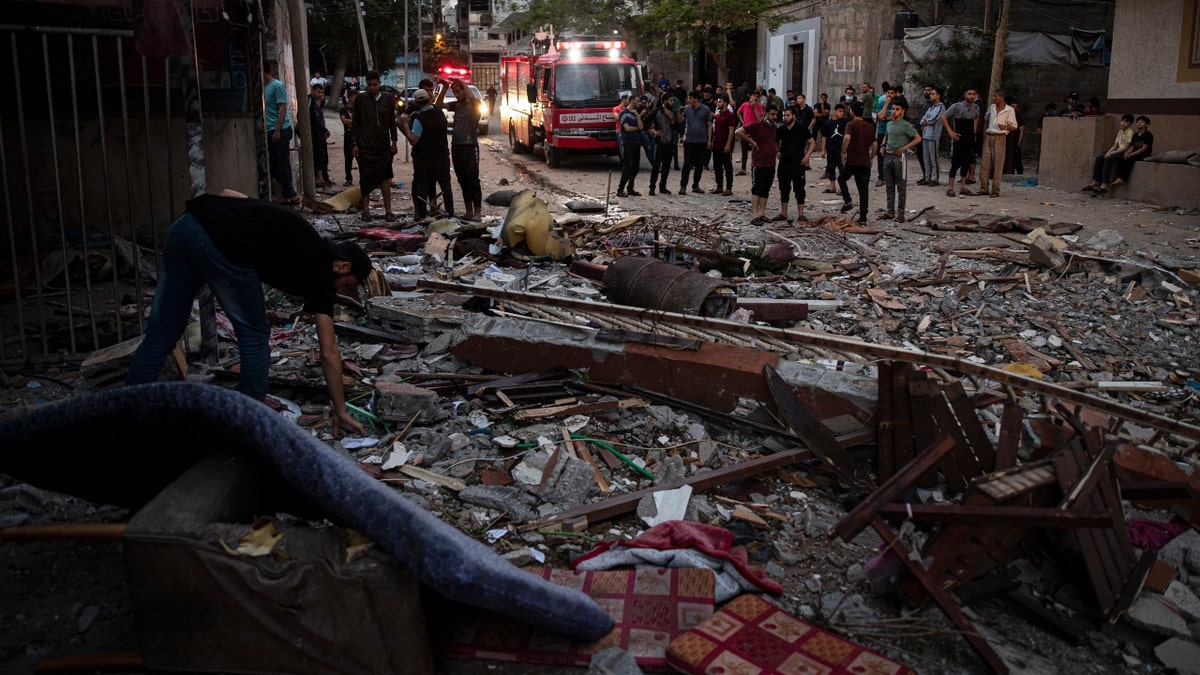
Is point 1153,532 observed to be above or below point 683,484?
below

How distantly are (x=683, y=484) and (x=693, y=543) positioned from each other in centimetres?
74

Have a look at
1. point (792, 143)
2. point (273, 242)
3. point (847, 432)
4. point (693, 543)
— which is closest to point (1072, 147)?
point (792, 143)

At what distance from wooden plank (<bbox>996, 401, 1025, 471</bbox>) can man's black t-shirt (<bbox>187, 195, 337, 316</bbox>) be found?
3.46m

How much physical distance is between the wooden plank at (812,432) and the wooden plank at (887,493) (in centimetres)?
90

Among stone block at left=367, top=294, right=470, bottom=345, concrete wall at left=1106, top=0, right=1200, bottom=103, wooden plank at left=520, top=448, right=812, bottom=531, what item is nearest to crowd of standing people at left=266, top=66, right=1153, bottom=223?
concrete wall at left=1106, top=0, right=1200, bottom=103

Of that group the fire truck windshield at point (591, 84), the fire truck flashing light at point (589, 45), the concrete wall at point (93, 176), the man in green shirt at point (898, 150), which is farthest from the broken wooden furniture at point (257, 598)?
the fire truck flashing light at point (589, 45)

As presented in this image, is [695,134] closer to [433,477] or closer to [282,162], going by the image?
[282,162]

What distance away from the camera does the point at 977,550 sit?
3842 mm

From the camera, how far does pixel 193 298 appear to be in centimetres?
501

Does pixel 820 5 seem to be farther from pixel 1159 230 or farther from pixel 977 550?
pixel 977 550

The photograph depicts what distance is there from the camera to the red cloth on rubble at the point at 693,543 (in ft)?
13.5

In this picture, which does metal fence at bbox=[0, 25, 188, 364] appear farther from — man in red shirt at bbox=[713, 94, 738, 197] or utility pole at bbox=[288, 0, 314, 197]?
man in red shirt at bbox=[713, 94, 738, 197]

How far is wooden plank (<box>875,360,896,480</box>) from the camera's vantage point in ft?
16.8

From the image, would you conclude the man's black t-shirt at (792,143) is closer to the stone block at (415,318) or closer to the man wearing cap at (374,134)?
the man wearing cap at (374,134)
